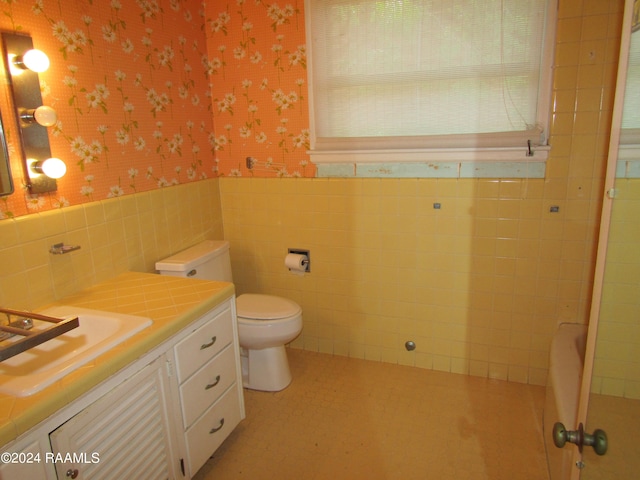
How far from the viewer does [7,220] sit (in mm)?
1608

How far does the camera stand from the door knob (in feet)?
2.89

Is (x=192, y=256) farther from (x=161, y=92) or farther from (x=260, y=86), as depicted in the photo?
(x=260, y=86)

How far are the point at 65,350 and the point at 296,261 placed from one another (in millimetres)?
1458

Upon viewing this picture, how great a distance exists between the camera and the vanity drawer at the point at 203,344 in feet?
5.51

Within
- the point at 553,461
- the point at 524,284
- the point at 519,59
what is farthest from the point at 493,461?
the point at 519,59

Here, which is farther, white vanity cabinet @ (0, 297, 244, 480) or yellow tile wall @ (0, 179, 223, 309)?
yellow tile wall @ (0, 179, 223, 309)

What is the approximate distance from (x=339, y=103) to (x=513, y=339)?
5.41ft

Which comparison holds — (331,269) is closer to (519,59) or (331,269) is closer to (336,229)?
(336,229)

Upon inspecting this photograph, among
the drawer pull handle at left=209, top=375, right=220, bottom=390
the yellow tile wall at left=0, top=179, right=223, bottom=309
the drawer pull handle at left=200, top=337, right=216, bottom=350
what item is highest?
the yellow tile wall at left=0, top=179, right=223, bottom=309

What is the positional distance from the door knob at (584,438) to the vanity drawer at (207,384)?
4.18ft

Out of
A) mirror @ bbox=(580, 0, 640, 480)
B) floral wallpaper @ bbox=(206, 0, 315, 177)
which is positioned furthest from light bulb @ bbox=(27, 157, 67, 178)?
mirror @ bbox=(580, 0, 640, 480)

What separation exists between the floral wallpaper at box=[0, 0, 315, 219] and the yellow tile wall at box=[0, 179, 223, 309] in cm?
6

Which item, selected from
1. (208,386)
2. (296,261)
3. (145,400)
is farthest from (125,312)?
(296,261)

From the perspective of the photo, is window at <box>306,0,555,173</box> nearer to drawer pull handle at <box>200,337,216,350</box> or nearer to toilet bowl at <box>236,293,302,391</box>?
toilet bowl at <box>236,293,302,391</box>
